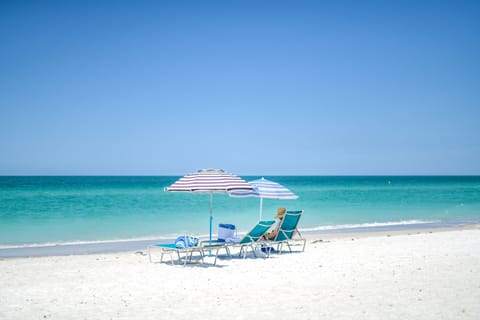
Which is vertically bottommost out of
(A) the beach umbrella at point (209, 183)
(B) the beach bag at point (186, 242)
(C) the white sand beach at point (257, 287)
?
(C) the white sand beach at point (257, 287)

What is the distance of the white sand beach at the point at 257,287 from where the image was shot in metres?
5.01

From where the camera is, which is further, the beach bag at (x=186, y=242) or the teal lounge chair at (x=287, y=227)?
the teal lounge chair at (x=287, y=227)

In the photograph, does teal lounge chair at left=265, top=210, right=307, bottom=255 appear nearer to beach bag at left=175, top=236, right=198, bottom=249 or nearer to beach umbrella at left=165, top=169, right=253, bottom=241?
beach umbrella at left=165, top=169, right=253, bottom=241

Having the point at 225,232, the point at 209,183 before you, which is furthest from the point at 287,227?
the point at 209,183

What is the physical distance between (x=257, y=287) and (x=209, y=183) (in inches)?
100

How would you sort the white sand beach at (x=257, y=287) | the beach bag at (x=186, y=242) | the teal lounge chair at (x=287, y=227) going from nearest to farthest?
the white sand beach at (x=257, y=287) → the beach bag at (x=186, y=242) → the teal lounge chair at (x=287, y=227)

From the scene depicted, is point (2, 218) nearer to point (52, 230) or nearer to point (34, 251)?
point (52, 230)

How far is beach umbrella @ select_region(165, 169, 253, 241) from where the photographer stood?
27.1 ft

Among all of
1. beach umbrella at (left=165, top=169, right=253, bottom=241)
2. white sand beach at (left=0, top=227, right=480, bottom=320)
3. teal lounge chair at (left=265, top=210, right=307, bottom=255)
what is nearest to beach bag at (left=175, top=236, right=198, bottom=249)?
white sand beach at (left=0, top=227, right=480, bottom=320)

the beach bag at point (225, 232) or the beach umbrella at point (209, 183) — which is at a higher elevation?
the beach umbrella at point (209, 183)

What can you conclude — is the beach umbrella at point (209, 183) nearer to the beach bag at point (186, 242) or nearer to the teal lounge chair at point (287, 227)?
the beach bag at point (186, 242)

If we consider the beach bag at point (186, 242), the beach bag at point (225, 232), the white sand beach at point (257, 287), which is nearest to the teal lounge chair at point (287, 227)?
the white sand beach at point (257, 287)

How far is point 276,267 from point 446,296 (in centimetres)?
295

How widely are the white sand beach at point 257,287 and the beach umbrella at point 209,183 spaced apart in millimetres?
1261
